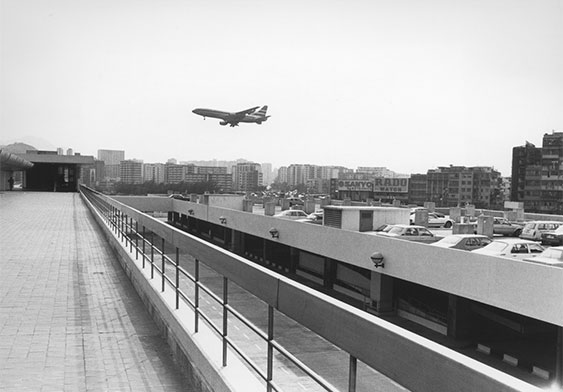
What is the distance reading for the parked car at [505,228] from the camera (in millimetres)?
28086

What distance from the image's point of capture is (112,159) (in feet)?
554

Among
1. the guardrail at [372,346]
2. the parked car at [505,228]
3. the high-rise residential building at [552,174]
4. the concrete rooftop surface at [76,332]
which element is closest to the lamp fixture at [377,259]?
the concrete rooftop surface at [76,332]

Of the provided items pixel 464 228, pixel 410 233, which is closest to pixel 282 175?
pixel 464 228

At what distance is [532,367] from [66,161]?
47269 millimetres

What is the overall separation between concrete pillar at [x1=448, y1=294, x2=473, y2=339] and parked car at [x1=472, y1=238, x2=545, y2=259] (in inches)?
79.7

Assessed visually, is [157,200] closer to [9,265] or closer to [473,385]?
[9,265]

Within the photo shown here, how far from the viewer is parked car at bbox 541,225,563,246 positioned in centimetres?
2400

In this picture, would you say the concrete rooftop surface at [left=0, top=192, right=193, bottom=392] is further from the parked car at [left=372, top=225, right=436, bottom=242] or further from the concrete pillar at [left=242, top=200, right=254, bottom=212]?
the concrete pillar at [left=242, top=200, right=254, bottom=212]

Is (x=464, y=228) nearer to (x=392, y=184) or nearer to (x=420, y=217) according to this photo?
(x=420, y=217)

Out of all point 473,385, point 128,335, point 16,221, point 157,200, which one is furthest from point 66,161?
point 473,385

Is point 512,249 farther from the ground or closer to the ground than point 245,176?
closer to the ground

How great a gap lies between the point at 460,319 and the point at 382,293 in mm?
3470

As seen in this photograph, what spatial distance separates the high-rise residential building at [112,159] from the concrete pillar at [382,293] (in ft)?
442

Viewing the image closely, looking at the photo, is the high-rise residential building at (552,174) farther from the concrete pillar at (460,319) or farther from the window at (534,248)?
the concrete pillar at (460,319)
